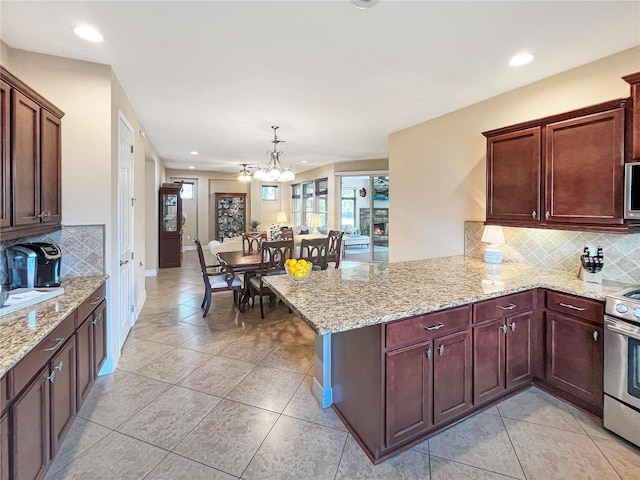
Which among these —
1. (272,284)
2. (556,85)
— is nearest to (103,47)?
(272,284)

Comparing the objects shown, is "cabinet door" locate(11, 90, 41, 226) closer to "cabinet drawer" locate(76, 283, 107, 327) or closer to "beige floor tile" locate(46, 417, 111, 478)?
"cabinet drawer" locate(76, 283, 107, 327)

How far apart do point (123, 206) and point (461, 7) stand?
3.33m

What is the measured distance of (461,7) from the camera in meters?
1.88

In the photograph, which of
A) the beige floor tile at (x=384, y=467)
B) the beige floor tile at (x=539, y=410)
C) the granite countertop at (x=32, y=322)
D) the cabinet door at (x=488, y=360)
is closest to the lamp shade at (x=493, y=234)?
the cabinet door at (x=488, y=360)

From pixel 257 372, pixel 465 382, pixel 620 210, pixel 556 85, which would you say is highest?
pixel 556 85

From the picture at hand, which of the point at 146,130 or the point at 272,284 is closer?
the point at 272,284

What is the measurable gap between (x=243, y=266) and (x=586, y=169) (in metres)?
3.64

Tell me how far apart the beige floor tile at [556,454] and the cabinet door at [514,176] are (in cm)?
161

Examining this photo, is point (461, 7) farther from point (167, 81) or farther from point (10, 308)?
point (10, 308)

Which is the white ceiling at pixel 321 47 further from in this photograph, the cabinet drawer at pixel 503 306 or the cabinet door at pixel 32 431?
the cabinet door at pixel 32 431

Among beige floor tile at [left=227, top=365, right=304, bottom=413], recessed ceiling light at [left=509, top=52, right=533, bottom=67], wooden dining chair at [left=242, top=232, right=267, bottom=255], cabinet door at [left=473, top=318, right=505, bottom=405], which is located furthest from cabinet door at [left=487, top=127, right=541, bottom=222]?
wooden dining chair at [left=242, top=232, right=267, bottom=255]

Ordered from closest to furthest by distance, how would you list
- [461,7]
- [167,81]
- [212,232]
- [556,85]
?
[461,7], [556,85], [167,81], [212,232]

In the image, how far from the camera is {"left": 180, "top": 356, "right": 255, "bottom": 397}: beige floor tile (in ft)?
8.45

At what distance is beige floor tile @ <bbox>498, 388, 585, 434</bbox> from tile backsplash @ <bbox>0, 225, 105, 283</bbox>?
11.2 feet
